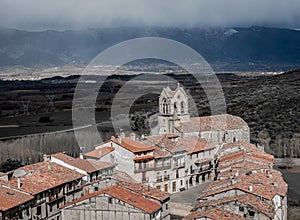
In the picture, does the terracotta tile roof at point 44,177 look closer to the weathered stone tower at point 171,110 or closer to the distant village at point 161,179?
the distant village at point 161,179

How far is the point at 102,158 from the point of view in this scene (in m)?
42.2

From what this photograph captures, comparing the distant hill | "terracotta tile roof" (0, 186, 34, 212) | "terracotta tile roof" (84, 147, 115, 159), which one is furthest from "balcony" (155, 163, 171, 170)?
the distant hill

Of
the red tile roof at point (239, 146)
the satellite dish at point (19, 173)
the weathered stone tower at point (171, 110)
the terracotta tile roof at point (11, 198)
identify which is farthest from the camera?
the weathered stone tower at point (171, 110)

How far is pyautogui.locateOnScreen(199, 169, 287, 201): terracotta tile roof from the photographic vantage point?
1198 inches

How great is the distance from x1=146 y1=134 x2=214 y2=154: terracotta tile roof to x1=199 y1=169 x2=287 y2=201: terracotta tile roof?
10605mm

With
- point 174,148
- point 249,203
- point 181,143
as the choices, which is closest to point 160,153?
point 174,148

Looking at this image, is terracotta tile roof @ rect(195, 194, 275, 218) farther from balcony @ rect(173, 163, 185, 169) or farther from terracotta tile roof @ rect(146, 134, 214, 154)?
terracotta tile roof @ rect(146, 134, 214, 154)

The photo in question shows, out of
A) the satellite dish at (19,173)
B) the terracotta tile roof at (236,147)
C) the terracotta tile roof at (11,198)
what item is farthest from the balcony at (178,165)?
the terracotta tile roof at (11,198)

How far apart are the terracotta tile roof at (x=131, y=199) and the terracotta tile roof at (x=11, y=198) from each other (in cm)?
259

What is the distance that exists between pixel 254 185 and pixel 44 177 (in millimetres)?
13451

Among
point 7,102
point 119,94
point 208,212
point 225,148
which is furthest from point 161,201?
point 119,94

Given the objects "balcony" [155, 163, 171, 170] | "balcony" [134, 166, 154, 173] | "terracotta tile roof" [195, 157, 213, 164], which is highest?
"balcony" [134, 166, 154, 173]

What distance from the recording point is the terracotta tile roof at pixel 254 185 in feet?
99.9

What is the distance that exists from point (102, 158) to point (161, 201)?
11.5 m
